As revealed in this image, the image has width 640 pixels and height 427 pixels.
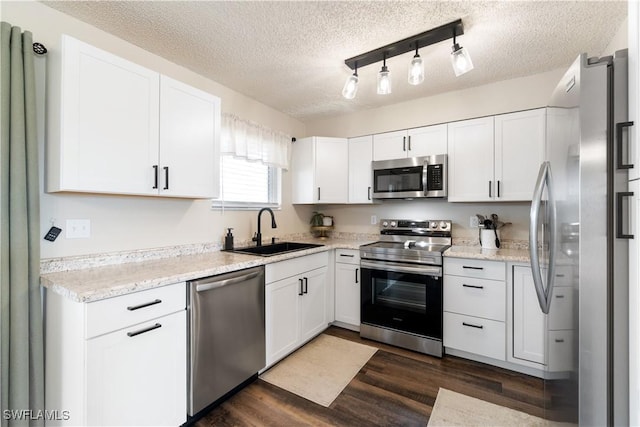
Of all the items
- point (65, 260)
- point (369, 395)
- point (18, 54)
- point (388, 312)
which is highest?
point (18, 54)

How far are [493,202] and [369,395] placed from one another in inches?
82.8

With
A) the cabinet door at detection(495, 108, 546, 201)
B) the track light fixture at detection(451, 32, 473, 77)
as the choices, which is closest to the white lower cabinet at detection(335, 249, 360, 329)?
the cabinet door at detection(495, 108, 546, 201)

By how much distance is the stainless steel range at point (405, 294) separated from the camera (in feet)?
8.02

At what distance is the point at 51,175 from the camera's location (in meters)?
1.52

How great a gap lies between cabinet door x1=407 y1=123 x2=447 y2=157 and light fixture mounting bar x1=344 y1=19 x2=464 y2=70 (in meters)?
0.95

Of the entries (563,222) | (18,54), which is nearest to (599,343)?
(563,222)

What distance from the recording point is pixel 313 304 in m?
2.71

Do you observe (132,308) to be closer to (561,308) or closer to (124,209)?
(124,209)

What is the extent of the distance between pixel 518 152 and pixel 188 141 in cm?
270

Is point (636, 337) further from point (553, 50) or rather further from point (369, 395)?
point (553, 50)

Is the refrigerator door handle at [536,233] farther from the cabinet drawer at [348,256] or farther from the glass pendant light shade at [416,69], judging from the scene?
the cabinet drawer at [348,256]

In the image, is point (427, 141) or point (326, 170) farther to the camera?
point (326, 170)

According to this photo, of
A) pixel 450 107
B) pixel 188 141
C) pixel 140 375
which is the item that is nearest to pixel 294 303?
pixel 140 375

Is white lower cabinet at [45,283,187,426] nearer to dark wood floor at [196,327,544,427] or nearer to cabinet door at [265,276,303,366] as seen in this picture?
dark wood floor at [196,327,544,427]
